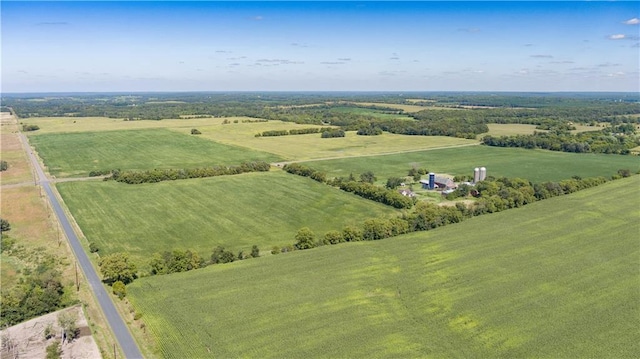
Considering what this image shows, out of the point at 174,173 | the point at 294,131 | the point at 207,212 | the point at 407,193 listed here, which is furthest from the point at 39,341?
the point at 294,131

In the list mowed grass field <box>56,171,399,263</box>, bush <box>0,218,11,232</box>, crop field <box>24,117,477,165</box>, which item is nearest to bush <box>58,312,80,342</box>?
mowed grass field <box>56,171,399,263</box>

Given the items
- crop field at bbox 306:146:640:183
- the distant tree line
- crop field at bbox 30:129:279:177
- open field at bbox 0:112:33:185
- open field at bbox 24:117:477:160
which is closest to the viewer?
open field at bbox 0:112:33:185

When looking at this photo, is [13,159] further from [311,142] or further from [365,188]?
[365,188]

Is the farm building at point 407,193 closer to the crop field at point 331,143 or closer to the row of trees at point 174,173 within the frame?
the row of trees at point 174,173

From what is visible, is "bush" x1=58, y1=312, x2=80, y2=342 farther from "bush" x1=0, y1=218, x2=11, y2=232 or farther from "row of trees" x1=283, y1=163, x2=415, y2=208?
"row of trees" x1=283, y1=163, x2=415, y2=208

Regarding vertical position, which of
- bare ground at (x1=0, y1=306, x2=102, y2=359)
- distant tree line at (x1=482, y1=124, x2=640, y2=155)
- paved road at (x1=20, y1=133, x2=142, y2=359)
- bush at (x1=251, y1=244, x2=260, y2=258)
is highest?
distant tree line at (x1=482, y1=124, x2=640, y2=155)

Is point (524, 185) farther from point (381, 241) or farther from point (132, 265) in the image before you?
point (132, 265)
